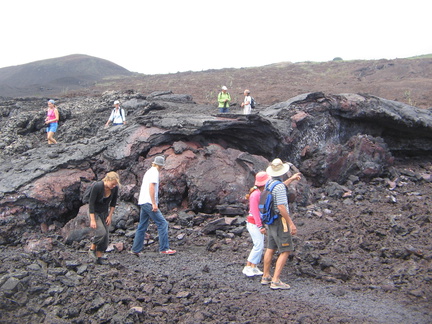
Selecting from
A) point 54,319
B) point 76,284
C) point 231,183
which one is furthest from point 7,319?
point 231,183

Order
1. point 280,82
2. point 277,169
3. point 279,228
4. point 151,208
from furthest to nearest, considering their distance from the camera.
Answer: point 280,82 → point 151,208 → point 277,169 → point 279,228

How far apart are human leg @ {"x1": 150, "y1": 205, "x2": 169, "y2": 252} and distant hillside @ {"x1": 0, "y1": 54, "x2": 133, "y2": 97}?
121ft

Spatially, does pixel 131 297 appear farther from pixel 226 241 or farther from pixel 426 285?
pixel 426 285

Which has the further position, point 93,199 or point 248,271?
point 93,199

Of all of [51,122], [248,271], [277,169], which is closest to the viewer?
[277,169]

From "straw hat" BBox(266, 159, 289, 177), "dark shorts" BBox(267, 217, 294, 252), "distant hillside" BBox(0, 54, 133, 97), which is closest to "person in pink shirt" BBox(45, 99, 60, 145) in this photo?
"straw hat" BBox(266, 159, 289, 177)

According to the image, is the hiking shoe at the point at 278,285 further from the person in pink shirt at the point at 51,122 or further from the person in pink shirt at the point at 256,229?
the person in pink shirt at the point at 51,122

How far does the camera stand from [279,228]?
5.12m

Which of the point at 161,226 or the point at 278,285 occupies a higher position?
the point at 161,226

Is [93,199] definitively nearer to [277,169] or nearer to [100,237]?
[100,237]

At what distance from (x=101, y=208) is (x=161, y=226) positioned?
1.02 meters

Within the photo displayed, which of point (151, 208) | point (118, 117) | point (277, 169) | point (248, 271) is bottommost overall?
point (248, 271)

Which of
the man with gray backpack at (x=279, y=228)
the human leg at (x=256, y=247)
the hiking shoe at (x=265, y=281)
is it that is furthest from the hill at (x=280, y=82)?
the hiking shoe at (x=265, y=281)

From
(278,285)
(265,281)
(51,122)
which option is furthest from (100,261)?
(51,122)
